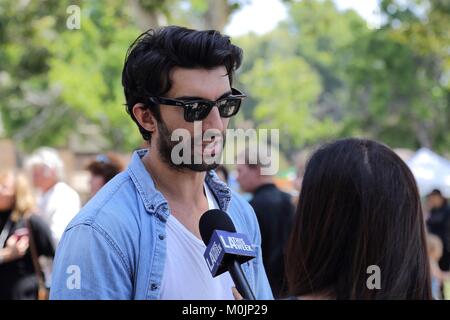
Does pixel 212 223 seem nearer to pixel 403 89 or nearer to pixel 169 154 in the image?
pixel 169 154

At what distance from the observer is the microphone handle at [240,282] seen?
83.1 inches

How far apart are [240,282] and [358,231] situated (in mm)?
381

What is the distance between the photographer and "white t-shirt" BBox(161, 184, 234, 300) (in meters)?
2.37

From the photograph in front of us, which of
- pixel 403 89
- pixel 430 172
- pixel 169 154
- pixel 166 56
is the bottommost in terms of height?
pixel 430 172

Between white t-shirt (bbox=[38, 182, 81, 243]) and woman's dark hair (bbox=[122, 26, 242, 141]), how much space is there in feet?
10.9

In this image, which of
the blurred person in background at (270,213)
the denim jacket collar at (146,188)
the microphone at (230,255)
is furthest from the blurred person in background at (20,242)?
the microphone at (230,255)

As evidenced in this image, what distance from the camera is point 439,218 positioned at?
9523 millimetres

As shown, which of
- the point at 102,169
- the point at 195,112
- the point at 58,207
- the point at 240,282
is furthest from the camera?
the point at 58,207

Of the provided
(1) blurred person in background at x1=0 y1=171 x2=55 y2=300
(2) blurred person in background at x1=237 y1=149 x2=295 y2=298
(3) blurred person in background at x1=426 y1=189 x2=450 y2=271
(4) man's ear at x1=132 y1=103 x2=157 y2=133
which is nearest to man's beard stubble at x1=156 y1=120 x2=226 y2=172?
(4) man's ear at x1=132 y1=103 x2=157 y2=133

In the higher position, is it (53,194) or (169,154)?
(169,154)

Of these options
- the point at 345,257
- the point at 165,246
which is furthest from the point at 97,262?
the point at 345,257

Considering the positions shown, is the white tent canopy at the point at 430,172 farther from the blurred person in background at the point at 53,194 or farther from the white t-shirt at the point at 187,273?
the white t-shirt at the point at 187,273

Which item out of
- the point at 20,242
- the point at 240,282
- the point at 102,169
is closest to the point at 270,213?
the point at 102,169

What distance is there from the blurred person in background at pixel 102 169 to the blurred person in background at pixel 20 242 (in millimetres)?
496
